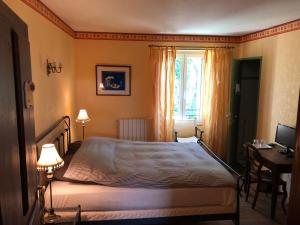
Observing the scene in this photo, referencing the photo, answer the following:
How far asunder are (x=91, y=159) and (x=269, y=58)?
3271 millimetres

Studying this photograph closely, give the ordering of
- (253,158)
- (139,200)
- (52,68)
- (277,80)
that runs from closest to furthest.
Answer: (139,200), (52,68), (253,158), (277,80)

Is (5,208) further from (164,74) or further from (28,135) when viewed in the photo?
(164,74)

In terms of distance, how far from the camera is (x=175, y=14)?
125 inches

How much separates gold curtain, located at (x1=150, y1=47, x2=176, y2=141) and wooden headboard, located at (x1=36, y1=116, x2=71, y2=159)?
5.58ft

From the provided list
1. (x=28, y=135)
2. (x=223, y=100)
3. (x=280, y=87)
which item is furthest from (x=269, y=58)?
(x=28, y=135)

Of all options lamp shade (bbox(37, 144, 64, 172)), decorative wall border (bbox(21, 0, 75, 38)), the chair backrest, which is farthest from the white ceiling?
the chair backrest

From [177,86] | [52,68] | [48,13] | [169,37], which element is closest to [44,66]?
[52,68]

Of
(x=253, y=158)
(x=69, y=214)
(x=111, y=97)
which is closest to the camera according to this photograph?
(x=69, y=214)

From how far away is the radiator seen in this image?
4863 millimetres

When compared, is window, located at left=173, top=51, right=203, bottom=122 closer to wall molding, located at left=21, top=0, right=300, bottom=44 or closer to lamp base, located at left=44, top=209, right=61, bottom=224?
wall molding, located at left=21, top=0, right=300, bottom=44

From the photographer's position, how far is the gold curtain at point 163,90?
471 cm

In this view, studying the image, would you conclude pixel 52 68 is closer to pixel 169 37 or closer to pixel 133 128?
pixel 133 128

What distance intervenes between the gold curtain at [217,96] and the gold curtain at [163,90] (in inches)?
28.1

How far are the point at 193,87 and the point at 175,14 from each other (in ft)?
6.98
